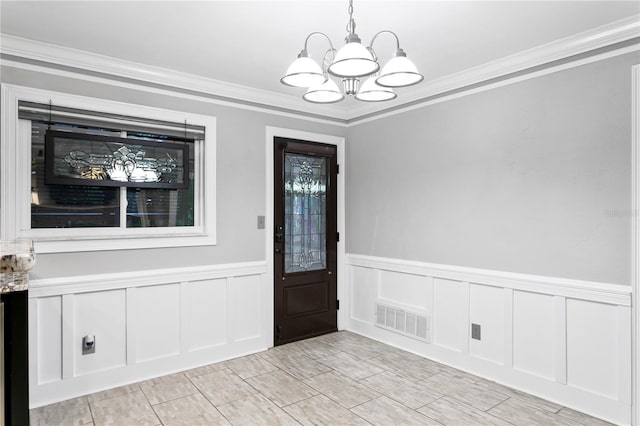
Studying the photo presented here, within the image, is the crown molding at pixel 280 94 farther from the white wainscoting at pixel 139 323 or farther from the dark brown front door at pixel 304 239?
the white wainscoting at pixel 139 323

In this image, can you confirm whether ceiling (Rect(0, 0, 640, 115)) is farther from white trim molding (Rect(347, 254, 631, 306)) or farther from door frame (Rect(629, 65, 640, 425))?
white trim molding (Rect(347, 254, 631, 306))

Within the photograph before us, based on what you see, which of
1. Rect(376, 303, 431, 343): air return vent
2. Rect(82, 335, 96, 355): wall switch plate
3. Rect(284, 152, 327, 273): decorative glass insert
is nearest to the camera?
Rect(82, 335, 96, 355): wall switch plate

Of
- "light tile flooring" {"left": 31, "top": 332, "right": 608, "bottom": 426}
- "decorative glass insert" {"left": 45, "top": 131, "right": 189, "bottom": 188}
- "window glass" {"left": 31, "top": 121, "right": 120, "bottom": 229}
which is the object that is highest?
"decorative glass insert" {"left": 45, "top": 131, "right": 189, "bottom": 188}

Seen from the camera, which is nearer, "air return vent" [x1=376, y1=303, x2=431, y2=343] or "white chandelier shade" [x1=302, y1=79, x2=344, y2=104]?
"white chandelier shade" [x1=302, y1=79, x2=344, y2=104]

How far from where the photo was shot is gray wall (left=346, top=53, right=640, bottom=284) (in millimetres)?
2654

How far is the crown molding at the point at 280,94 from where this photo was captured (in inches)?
105

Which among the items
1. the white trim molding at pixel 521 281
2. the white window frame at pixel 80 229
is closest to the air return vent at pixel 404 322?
the white trim molding at pixel 521 281

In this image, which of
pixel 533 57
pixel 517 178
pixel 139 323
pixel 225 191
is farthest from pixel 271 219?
pixel 533 57

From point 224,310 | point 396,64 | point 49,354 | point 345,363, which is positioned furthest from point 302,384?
point 396,64

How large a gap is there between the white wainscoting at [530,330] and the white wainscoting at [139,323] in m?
1.51

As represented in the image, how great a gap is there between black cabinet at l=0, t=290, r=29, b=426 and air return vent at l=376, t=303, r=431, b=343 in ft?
10.3

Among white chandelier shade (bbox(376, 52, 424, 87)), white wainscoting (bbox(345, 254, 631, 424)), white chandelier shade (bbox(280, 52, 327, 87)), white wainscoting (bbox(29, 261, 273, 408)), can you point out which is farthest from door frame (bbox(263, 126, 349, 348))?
white chandelier shade (bbox(376, 52, 424, 87))

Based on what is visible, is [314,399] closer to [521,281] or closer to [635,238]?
[521,281]

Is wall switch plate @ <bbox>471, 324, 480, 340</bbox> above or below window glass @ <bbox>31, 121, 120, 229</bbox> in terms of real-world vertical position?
below
